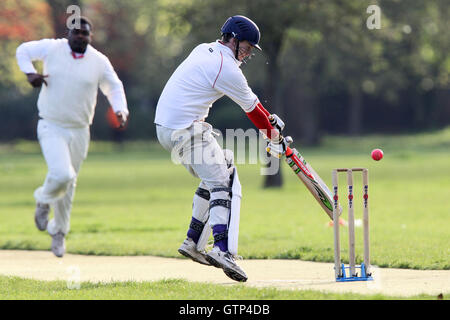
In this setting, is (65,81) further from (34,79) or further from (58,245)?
(58,245)

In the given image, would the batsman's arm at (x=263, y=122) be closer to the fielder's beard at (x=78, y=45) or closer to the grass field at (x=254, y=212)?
the grass field at (x=254, y=212)

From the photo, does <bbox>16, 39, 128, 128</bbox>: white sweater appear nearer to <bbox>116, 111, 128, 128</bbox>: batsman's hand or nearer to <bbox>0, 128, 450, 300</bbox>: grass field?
<bbox>116, 111, 128, 128</bbox>: batsman's hand

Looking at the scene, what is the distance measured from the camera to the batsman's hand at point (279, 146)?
7254mm

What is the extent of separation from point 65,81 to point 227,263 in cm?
327

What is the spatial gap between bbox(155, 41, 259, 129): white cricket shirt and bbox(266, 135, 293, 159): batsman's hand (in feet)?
1.11

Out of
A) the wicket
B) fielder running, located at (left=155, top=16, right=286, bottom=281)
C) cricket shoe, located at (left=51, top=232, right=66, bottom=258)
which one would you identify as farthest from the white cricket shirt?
cricket shoe, located at (left=51, top=232, right=66, bottom=258)

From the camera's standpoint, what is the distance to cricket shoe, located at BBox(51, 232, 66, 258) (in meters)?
9.58

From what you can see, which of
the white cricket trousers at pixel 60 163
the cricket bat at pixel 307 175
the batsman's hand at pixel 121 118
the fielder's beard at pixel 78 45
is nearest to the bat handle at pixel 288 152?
the cricket bat at pixel 307 175

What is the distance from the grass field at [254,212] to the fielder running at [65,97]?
1247 mm

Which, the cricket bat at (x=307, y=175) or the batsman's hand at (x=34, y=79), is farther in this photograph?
the batsman's hand at (x=34, y=79)

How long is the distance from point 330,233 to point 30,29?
2784 centimetres
